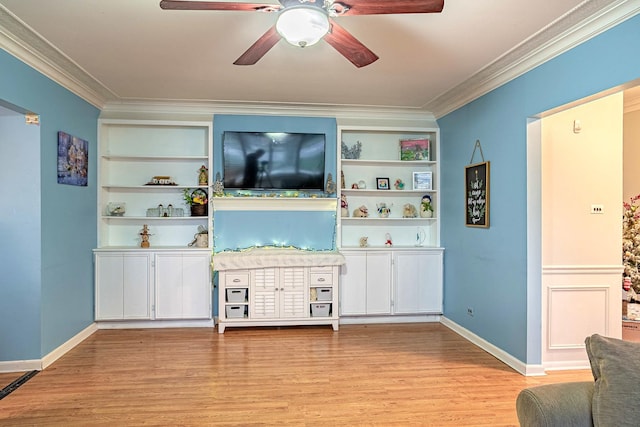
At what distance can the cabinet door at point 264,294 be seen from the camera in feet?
13.9

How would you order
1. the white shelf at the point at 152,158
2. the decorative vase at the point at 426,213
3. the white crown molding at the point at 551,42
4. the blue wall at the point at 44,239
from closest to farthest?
the white crown molding at the point at 551,42 < the blue wall at the point at 44,239 < the white shelf at the point at 152,158 < the decorative vase at the point at 426,213

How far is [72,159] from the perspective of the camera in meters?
3.72

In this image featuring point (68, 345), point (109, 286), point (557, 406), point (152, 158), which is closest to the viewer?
point (557, 406)

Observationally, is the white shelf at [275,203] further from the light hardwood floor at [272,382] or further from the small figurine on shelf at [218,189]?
the light hardwood floor at [272,382]

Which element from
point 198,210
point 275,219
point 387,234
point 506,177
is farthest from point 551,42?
point 198,210

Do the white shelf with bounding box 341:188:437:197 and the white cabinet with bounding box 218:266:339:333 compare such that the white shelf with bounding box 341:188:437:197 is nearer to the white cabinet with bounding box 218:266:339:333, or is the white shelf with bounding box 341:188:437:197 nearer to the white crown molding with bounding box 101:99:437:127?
the white crown molding with bounding box 101:99:437:127

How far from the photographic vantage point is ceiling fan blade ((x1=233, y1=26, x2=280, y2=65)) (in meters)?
2.16

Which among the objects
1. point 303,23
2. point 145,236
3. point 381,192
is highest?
point 303,23

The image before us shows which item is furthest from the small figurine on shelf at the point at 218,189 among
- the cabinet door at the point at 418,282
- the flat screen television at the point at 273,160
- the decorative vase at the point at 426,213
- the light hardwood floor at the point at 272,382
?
the decorative vase at the point at 426,213

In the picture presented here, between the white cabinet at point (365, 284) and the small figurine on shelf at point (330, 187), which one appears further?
the small figurine on shelf at point (330, 187)

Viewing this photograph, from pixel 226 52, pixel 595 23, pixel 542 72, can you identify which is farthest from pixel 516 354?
pixel 226 52

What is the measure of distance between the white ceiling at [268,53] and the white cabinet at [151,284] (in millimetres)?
1762

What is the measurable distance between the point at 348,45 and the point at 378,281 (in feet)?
9.66

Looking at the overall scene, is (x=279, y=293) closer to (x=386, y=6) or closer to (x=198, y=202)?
(x=198, y=202)
